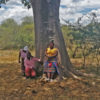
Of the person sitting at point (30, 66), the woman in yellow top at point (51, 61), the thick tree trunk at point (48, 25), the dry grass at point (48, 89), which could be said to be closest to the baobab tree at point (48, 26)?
the thick tree trunk at point (48, 25)

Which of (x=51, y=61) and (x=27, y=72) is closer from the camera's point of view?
(x=51, y=61)

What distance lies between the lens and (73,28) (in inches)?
358

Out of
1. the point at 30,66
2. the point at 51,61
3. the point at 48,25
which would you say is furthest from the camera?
the point at 48,25

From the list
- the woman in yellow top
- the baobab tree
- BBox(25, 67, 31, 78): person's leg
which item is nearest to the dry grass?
BBox(25, 67, 31, 78): person's leg

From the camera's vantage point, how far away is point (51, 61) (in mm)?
6676

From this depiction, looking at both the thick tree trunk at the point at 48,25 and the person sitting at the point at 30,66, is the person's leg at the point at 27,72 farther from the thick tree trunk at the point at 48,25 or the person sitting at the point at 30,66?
the thick tree trunk at the point at 48,25

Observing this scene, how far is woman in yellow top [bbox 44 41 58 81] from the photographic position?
664cm

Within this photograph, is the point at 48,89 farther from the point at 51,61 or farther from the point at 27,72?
the point at 27,72

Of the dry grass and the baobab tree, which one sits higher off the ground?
the baobab tree

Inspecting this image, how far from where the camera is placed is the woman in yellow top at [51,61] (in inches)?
261

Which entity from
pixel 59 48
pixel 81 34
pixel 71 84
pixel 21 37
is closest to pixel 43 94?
pixel 71 84

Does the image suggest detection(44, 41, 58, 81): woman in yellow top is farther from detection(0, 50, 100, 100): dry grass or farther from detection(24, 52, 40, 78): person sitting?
detection(24, 52, 40, 78): person sitting

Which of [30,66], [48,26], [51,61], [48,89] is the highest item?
[48,26]

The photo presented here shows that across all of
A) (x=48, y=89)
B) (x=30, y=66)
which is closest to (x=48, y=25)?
(x=30, y=66)
